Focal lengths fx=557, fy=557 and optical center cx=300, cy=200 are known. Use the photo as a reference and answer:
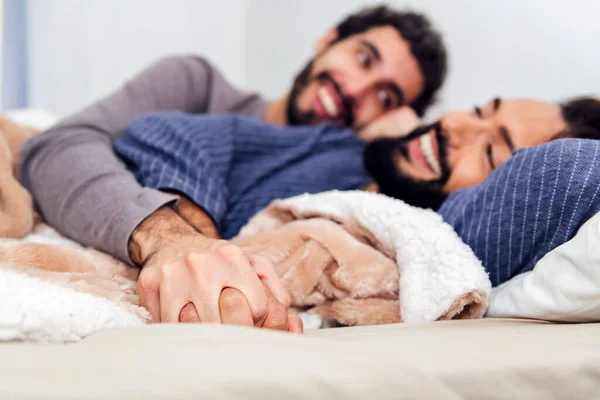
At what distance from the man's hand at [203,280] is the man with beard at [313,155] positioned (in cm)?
27

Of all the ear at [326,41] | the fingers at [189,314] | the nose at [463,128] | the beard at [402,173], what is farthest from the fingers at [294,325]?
the ear at [326,41]

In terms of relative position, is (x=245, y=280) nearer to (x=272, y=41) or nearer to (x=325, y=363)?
(x=325, y=363)

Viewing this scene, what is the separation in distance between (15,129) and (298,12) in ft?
4.11

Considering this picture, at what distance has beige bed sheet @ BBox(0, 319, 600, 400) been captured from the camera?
0.36 m

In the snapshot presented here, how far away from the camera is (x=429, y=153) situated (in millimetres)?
1158

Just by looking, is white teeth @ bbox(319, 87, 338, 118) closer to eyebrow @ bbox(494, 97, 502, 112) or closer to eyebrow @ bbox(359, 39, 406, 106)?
eyebrow @ bbox(359, 39, 406, 106)

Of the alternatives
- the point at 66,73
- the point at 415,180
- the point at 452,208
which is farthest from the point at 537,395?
the point at 66,73

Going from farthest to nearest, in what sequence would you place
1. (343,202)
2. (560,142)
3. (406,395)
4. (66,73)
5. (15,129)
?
1. (66,73)
2. (15,129)
3. (343,202)
4. (560,142)
5. (406,395)

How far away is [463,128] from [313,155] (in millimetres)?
315

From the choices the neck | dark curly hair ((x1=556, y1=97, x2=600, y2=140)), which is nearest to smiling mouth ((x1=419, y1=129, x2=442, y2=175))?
dark curly hair ((x1=556, y1=97, x2=600, y2=140))

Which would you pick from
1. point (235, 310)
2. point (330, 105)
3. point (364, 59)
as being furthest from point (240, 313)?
point (364, 59)

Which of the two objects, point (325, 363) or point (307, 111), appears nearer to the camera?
point (325, 363)

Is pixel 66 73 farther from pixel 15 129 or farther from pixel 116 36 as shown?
pixel 15 129

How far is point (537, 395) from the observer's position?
1.43ft
